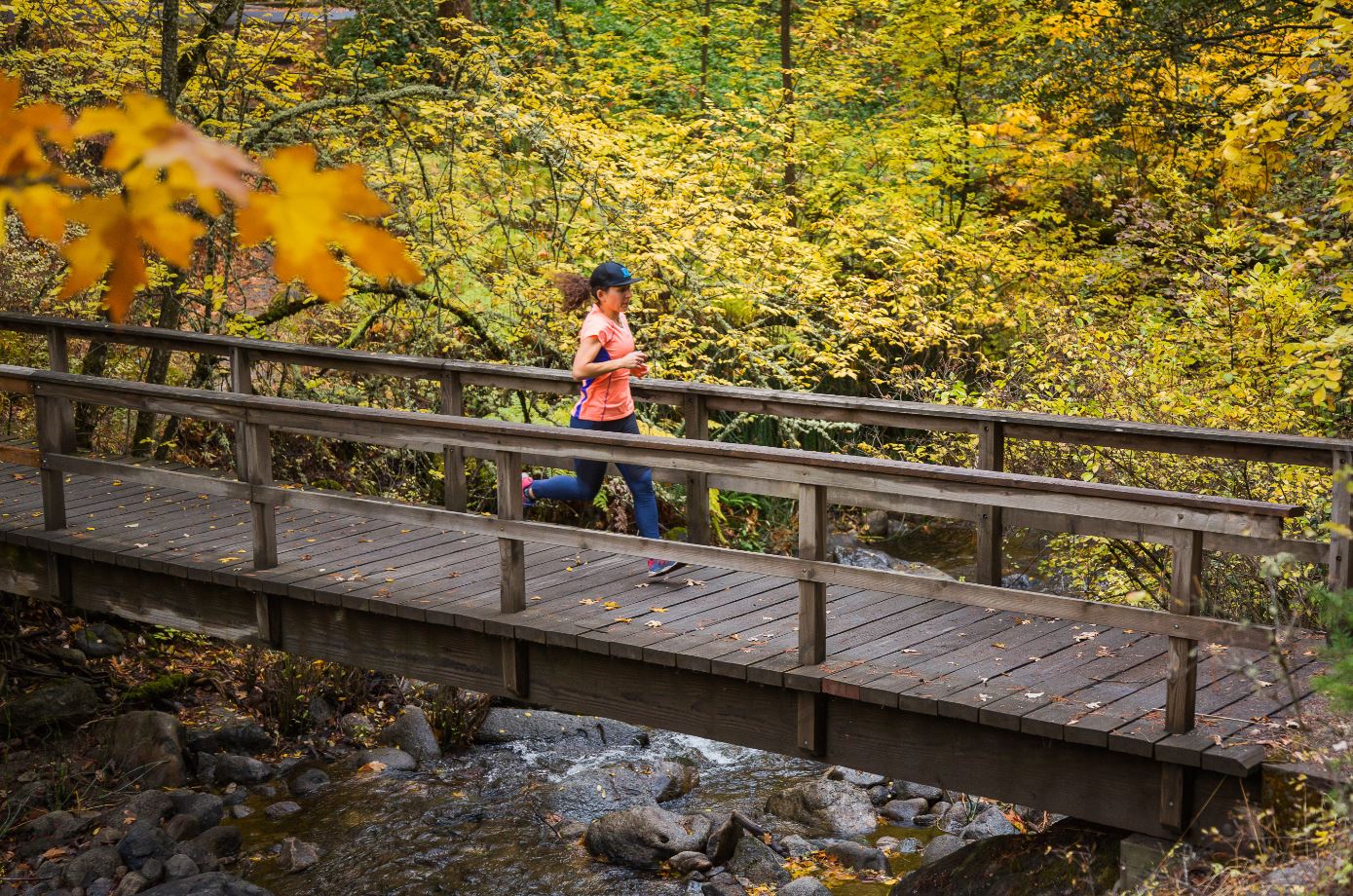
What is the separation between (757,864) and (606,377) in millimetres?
3269

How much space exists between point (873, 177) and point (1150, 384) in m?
7.30

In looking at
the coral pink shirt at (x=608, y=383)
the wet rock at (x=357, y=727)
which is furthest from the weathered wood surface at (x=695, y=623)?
the wet rock at (x=357, y=727)

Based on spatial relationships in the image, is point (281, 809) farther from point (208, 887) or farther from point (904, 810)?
point (904, 810)

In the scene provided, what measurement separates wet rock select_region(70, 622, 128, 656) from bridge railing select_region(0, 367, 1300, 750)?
3.28m

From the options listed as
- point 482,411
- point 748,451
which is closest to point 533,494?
point 748,451

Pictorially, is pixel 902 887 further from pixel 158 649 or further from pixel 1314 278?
pixel 158 649

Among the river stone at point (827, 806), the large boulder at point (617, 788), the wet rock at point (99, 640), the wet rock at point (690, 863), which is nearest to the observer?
the wet rock at point (690, 863)

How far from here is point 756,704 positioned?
5.91m

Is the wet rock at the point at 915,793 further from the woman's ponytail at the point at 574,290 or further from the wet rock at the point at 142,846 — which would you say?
the wet rock at the point at 142,846

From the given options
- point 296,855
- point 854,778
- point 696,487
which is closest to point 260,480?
point 696,487

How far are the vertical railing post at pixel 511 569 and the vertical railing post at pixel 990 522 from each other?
2.32 meters

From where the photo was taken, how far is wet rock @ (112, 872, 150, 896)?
7672 mm

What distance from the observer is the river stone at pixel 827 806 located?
29.2 ft

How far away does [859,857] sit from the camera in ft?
27.2
